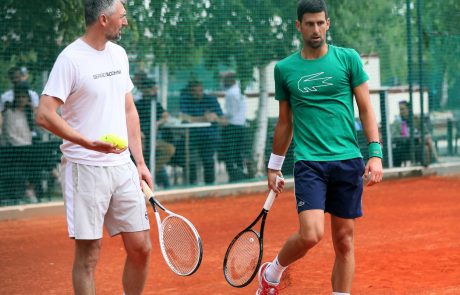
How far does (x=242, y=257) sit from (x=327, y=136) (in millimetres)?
1195

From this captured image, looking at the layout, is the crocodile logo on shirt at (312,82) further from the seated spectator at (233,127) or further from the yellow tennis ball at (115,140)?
the seated spectator at (233,127)

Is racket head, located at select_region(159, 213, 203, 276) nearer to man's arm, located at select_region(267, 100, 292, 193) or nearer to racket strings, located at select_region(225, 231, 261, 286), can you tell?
racket strings, located at select_region(225, 231, 261, 286)

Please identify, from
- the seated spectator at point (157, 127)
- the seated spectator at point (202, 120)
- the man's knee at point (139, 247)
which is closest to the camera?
the man's knee at point (139, 247)

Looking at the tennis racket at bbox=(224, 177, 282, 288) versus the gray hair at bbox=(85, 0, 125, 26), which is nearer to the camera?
the gray hair at bbox=(85, 0, 125, 26)

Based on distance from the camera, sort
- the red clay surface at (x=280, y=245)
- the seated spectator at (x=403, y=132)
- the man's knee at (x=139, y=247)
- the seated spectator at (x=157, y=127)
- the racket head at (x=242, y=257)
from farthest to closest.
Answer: the seated spectator at (x=403, y=132) → the seated spectator at (x=157, y=127) → the red clay surface at (x=280, y=245) → the racket head at (x=242, y=257) → the man's knee at (x=139, y=247)

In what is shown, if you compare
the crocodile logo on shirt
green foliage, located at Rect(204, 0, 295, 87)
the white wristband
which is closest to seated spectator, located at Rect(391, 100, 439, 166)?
green foliage, located at Rect(204, 0, 295, 87)

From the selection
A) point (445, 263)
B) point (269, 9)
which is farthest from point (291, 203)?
point (445, 263)

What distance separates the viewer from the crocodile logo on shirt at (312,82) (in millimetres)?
6445

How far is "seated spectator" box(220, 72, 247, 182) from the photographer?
15.5 meters

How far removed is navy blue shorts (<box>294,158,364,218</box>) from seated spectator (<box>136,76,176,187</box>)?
8.21 metres

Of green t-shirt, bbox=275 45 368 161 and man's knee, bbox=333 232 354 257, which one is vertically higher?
green t-shirt, bbox=275 45 368 161

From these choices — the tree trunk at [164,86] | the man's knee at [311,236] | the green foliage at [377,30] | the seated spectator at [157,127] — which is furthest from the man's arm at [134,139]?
the green foliage at [377,30]

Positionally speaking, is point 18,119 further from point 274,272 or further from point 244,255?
point 274,272

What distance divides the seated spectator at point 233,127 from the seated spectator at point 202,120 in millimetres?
155
